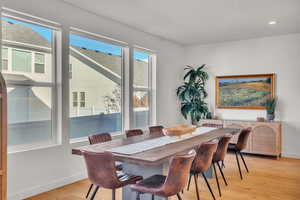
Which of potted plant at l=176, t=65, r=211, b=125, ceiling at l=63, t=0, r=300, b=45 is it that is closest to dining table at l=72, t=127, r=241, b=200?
ceiling at l=63, t=0, r=300, b=45

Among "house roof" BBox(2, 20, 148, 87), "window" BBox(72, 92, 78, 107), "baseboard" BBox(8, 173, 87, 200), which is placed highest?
"house roof" BBox(2, 20, 148, 87)

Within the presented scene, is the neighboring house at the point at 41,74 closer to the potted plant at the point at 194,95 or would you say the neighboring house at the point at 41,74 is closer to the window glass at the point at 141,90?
the window glass at the point at 141,90

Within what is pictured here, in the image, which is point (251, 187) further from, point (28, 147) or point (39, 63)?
point (39, 63)

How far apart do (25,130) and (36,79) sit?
0.70 metres

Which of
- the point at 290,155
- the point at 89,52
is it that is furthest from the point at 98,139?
the point at 290,155

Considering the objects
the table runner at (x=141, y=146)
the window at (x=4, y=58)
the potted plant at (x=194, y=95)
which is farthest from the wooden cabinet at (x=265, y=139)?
the window at (x=4, y=58)

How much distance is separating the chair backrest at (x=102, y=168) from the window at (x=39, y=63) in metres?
1.77

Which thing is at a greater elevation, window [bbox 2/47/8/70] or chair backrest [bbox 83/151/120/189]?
window [bbox 2/47/8/70]

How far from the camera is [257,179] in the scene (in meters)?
4.03

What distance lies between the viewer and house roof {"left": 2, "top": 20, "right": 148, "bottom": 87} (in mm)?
3230

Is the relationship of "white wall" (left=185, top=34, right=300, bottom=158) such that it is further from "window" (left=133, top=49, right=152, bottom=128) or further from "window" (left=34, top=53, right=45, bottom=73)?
"window" (left=34, top=53, right=45, bottom=73)

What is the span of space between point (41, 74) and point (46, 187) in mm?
1552

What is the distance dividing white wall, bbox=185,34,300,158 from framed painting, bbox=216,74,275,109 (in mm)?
120

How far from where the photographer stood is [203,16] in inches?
171
